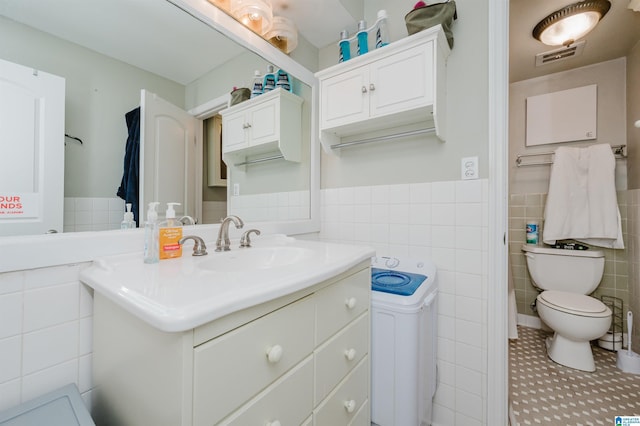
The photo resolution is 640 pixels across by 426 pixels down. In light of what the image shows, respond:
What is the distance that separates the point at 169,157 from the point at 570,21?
247 cm

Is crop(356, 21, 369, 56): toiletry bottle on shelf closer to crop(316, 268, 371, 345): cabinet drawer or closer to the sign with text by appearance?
crop(316, 268, 371, 345): cabinet drawer

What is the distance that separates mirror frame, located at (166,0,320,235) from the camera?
1127 mm

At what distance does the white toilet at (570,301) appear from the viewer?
174 cm

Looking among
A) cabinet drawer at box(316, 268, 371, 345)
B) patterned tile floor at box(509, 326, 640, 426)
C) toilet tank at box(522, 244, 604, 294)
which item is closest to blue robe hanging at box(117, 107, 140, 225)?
cabinet drawer at box(316, 268, 371, 345)

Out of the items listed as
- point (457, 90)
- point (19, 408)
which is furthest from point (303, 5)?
point (19, 408)

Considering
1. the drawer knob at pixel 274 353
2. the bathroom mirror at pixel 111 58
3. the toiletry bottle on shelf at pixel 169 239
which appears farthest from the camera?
the toiletry bottle on shelf at pixel 169 239

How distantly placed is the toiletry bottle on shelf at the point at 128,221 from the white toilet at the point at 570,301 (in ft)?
8.34

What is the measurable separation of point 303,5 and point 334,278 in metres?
1.55

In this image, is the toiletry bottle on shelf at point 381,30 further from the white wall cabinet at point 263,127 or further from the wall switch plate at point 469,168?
the wall switch plate at point 469,168

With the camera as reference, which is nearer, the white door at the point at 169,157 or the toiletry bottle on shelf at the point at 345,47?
the white door at the point at 169,157

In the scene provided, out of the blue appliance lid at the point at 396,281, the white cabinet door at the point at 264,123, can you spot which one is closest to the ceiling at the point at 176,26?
the white cabinet door at the point at 264,123

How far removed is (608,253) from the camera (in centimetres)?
214

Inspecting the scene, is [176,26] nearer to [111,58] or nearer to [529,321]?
[111,58]

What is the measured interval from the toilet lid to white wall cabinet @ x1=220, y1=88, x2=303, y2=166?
6.79ft
